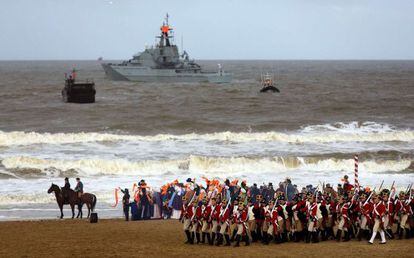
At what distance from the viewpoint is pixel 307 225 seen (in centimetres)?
1841

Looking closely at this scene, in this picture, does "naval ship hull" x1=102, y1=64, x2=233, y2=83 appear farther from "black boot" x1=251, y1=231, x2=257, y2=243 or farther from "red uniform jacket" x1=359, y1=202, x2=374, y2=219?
"red uniform jacket" x1=359, y1=202, x2=374, y2=219

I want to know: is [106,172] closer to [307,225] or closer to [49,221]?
[49,221]

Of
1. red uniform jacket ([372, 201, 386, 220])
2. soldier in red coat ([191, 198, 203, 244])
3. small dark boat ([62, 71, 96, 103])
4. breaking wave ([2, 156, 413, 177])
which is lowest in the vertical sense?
breaking wave ([2, 156, 413, 177])

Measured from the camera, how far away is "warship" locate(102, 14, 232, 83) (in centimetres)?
10438

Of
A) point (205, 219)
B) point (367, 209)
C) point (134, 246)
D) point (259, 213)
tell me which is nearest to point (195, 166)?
point (134, 246)

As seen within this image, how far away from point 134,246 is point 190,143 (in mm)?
26351

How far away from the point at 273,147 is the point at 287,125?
11.8 meters

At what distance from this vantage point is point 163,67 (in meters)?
107

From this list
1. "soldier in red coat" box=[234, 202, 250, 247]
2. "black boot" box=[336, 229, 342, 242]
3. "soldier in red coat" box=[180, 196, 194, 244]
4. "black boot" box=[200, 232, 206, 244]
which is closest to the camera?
"soldier in red coat" box=[234, 202, 250, 247]

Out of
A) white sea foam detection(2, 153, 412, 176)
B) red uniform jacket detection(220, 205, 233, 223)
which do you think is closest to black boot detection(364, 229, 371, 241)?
red uniform jacket detection(220, 205, 233, 223)

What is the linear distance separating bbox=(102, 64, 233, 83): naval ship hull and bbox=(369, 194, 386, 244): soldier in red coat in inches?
3514

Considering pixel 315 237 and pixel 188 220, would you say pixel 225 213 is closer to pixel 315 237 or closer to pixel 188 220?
pixel 188 220

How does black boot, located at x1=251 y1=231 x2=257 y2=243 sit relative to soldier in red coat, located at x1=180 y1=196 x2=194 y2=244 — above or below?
below

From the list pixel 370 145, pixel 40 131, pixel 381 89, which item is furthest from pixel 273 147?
pixel 381 89
